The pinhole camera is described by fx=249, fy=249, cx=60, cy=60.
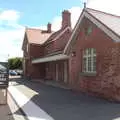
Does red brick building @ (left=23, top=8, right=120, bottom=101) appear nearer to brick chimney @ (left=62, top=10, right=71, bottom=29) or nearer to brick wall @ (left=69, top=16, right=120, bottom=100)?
brick wall @ (left=69, top=16, right=120, bottom=100)

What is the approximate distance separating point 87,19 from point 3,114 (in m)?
9.03

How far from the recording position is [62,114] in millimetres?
9688

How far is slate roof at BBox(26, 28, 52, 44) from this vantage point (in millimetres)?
39312

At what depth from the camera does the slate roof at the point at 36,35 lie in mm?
39312

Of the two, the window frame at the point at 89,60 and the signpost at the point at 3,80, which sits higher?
the window frame at the point at 89,60

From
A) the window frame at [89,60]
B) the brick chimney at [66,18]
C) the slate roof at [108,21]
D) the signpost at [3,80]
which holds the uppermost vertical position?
the brick chimney at [66,18]

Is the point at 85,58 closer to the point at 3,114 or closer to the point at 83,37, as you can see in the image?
the point at 83,37

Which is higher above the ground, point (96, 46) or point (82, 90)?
point (96, 46)

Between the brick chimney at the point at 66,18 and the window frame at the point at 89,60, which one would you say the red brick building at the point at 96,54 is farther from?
the brick chimney at the point at 66,18

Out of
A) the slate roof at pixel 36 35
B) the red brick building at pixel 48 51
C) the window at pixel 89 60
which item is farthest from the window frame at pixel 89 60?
→ the slate roof at pixel 36 35

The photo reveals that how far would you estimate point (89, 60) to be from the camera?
16219 mm

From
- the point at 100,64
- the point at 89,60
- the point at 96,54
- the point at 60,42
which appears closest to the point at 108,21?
the point at 96,54

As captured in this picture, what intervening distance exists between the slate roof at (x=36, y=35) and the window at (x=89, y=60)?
74.8ft

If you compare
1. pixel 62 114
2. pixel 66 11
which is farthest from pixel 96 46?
pixel 66 11
